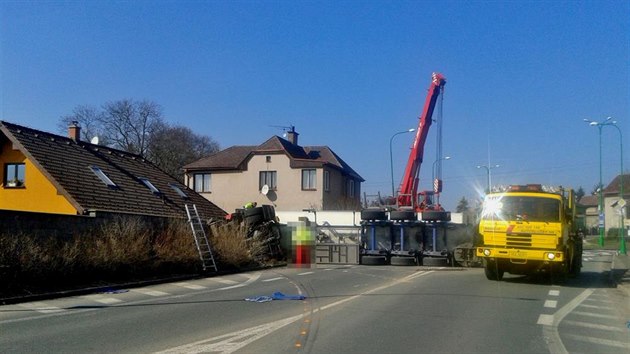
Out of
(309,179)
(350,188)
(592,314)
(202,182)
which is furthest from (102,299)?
(350,188)

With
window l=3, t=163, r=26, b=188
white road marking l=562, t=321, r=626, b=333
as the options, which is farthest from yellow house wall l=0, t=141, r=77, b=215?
white road marking l=562, t=321, r=626, b=333

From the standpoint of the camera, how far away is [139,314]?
12.8m

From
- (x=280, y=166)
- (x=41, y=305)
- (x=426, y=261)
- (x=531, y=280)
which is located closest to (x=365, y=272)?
(x=426, y=261)

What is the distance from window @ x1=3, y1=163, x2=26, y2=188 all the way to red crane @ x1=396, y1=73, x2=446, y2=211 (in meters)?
19.9

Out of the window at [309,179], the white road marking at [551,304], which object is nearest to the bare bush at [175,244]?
the white road marking at [551,304]

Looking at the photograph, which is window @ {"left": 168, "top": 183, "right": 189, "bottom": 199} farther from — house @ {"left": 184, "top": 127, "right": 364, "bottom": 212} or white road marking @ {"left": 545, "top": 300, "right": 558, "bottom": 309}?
white road marking @ {"left": 545, "top": 300, "right": 558, "bottom": 309}

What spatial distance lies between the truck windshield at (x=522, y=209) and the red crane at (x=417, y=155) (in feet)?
54.8

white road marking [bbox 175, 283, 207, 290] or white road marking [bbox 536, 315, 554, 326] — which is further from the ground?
white road marking [bbox 536, 315, 554, 326]

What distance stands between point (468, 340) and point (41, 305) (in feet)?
32.5

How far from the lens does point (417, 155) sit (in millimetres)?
36250

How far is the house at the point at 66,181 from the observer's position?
83.1 ft

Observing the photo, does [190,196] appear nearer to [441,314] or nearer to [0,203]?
[0,203]

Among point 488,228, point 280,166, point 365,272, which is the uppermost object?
point 280,166

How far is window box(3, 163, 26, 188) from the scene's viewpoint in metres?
27.1
